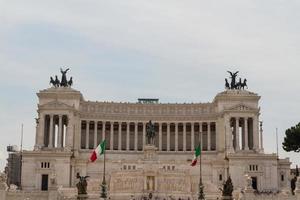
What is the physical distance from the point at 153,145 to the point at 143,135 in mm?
13478

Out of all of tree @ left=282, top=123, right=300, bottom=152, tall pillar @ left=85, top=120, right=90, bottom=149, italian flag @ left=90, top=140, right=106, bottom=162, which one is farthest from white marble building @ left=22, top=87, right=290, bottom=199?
italian flag @ left=90, top=140, right=106, bottom=162

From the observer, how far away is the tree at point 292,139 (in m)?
97.6

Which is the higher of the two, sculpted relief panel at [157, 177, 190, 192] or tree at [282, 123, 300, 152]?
tree at [282, 123, 300, 152]

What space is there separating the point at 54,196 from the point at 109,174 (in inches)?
791

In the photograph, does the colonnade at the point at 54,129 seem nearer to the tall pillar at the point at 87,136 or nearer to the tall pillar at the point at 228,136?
the tall pillar at the point at 87,136

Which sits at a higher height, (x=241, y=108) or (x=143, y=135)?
(x=241, y=108)

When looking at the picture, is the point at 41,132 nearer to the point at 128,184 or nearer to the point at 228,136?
the point at 128,184

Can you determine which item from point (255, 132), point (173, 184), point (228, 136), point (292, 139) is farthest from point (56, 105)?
point (292, 139)

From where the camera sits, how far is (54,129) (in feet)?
370

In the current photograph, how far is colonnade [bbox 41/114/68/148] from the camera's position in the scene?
111981 millimetres

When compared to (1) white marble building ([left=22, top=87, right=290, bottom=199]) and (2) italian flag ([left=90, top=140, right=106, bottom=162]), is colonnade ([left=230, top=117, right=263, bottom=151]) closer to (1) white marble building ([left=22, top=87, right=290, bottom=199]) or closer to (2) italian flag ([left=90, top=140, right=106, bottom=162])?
(1) white marble building ([left=22, top=87, right=290, bottom=199])

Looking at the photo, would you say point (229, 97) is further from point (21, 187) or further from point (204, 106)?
point (21, 187)

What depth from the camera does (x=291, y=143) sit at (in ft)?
323

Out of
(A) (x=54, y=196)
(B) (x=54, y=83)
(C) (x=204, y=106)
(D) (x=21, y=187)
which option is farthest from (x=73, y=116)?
(A) (x=54, y=196)
